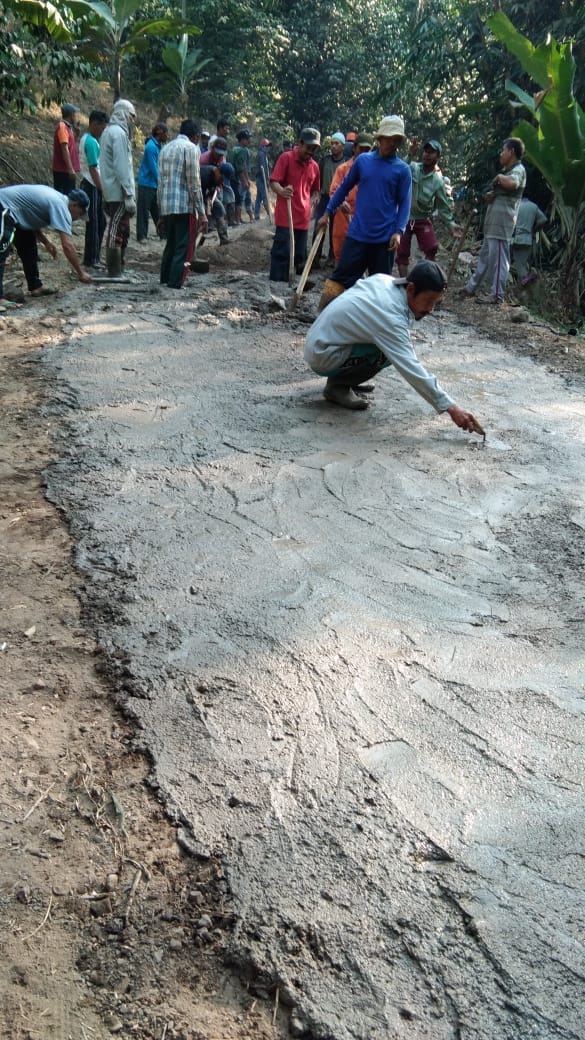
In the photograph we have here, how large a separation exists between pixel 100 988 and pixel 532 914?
3.07 ft

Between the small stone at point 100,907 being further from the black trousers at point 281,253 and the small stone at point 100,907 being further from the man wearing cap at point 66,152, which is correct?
the man wearing cap at point 66,152

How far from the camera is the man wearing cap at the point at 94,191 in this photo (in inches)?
317

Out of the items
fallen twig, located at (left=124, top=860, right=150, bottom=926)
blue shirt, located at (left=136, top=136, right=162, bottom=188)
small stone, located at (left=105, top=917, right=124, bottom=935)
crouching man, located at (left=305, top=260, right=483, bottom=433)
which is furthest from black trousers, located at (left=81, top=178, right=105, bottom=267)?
small stone, located at (left=105, top=917, right=124, bottom=935)

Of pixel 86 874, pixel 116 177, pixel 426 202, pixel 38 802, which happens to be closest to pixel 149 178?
pixel 116 177

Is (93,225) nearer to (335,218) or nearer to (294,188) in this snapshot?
(294,188)

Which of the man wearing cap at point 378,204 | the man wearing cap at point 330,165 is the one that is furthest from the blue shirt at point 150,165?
the man wearing cap at point 378,204

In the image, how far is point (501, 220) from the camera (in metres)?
7.55

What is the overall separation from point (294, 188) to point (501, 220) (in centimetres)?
204

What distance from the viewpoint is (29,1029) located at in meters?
1.50

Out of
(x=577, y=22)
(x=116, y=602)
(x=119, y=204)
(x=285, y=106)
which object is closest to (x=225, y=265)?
(x=119, y=204)

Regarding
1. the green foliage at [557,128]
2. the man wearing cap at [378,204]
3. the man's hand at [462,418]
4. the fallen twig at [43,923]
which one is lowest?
the fallen twig at [43,923]

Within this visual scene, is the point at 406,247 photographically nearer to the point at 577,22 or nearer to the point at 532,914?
the point at 577,22

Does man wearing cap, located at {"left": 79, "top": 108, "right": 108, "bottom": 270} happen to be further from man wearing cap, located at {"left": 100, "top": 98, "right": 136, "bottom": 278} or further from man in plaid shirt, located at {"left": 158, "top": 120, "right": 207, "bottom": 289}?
man in plaid shirt, located at {"left": 158, "top": 120, "right": 207, "bottom": 289}

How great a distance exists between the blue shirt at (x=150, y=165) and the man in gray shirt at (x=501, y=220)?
4.21m
